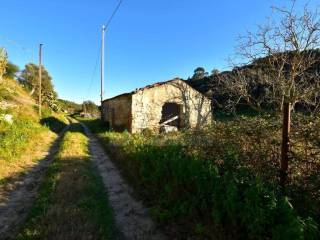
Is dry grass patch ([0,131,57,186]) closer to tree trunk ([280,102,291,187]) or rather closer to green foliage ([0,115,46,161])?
green foliage ([0,115,46,161])

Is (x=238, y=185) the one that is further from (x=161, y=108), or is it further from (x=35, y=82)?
(x=35, y=82)

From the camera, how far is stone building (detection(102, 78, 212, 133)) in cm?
1992

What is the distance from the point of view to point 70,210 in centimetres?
586

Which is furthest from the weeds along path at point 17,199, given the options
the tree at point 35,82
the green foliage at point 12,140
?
the tree at point 35,82

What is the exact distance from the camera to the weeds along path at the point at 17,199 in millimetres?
5739

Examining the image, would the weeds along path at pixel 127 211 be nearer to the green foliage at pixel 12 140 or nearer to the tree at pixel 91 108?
the green foliage at pixel 12 140

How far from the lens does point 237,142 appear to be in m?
5.80

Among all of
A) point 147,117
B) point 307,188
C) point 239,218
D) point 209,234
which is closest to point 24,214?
point 209,234

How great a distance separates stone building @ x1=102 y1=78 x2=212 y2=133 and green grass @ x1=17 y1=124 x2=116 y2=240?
10.9m

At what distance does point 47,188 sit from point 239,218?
205 inches

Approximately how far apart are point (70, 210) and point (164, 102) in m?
15.4

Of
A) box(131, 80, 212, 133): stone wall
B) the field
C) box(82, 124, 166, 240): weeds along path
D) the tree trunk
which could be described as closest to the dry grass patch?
box(82, 124, 166, 240): weeds along path

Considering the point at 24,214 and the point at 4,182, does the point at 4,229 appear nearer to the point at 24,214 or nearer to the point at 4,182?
the point at 24,214

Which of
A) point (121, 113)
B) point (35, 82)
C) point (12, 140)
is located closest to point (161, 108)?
point (121, 113)
